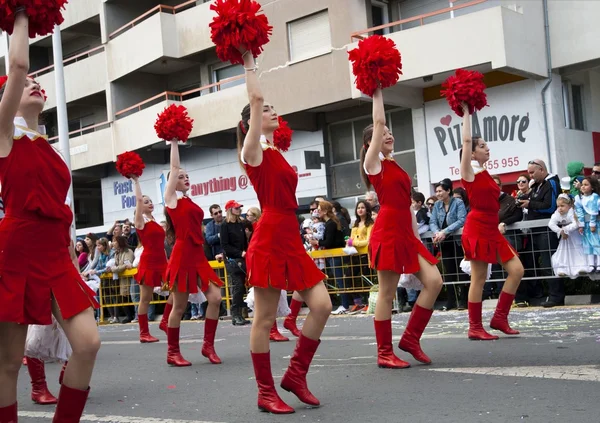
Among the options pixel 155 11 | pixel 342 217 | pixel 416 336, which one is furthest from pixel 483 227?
pixel 155 11

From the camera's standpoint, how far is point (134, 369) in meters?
8.85

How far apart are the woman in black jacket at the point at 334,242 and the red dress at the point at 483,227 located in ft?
21.1

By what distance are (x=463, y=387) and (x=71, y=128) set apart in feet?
105

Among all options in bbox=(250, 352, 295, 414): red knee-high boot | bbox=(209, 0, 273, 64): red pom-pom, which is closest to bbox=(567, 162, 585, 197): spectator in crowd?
bbox=(250, 352, 295, 414): red knee-high boot

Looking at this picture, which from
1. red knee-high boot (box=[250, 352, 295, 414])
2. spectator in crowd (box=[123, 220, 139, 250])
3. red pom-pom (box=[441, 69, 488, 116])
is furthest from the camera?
spectator in crowd (box=[123, 220, 139, 250])

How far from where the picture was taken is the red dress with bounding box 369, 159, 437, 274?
720 cm

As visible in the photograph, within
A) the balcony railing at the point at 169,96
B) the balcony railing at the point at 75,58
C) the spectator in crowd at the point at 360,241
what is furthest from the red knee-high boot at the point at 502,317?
the balcony railing at the point at 75,58

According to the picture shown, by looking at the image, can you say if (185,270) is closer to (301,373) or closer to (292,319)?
(292,319)

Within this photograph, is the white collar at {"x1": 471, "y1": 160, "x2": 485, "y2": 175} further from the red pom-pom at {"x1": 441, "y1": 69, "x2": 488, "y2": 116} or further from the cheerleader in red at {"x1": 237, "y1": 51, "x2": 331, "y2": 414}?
the cheerleader in red at {"x1": 237, "y1": 51, "x2": 331, "y2": 414}

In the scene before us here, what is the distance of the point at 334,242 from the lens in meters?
15.2

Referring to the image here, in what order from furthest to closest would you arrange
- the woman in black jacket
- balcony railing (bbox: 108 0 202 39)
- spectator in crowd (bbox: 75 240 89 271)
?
1. balcony railing (bbox: 108 0 202 39)
2. spectator in crowd (bbox: 75 240 89 271)
3. the woman in black jacket

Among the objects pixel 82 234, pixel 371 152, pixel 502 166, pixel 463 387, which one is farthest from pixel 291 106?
pixel 463 387

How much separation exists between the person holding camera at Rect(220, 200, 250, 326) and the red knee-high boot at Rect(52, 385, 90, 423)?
31.5 feet

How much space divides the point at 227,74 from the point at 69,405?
79.6 feet
